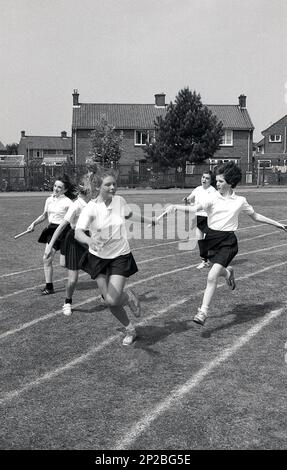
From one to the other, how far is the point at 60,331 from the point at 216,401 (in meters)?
2.60

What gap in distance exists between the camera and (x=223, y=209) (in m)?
7.32

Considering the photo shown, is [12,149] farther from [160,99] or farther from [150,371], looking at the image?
[150,371]

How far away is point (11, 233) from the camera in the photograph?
17.9 m

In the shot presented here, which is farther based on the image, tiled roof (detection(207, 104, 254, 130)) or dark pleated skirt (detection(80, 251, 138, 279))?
tiled roof (detection(207, 104, 254, 130))

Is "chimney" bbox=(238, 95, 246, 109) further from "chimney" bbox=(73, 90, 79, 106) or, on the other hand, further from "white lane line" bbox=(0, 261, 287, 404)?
"white lane line" bbox=(0, 261, 287, 404)

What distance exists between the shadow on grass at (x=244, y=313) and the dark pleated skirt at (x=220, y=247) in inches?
26.8

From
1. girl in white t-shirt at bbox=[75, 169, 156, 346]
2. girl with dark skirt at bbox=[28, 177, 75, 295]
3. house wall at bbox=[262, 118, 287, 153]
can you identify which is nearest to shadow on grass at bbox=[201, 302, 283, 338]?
girl in white t-shirt at bbox=[75, 169, 156, 346]

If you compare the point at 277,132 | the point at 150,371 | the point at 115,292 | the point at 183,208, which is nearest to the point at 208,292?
the point at 183,208

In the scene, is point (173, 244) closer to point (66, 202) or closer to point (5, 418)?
point (66, 202)

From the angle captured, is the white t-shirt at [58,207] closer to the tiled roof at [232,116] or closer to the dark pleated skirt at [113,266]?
the dark pleated skirt at [113,266]

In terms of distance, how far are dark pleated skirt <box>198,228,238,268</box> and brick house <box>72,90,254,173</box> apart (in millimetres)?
60098

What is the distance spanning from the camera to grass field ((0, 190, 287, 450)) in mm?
4223

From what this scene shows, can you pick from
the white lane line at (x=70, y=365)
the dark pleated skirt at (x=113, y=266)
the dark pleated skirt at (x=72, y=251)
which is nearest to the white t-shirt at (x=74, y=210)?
the dark pleated skirt at (x=72, y=251)

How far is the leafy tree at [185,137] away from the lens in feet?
179
